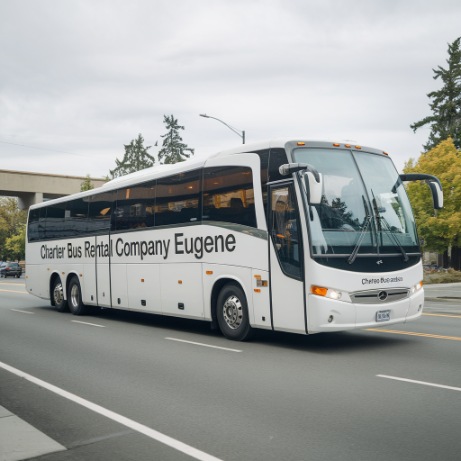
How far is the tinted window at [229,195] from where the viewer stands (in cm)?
1076

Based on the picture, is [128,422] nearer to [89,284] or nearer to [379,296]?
[379,296]

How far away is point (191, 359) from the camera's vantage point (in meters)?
9.42

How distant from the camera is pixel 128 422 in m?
5.98

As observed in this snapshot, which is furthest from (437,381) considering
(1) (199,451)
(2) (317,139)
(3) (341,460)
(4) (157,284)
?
(4) (157,284)

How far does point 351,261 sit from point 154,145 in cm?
8476

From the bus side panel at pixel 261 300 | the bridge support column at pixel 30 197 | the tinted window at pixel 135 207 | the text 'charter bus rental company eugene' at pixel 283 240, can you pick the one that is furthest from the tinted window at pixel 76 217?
the bridge support column at pixel 30 197

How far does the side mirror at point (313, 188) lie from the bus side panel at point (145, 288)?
527 cm

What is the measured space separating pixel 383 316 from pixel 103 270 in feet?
27.2

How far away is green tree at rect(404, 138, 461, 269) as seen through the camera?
40.5 meters

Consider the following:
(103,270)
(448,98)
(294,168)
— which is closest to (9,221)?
(448,98)

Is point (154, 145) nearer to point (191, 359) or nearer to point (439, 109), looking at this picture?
point (439, 109)

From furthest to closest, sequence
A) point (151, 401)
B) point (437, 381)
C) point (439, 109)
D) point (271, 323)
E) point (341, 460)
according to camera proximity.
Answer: point (439, 109) < point (271, 323) < point (437, 381) < point (151, 401) < point (341, 460)

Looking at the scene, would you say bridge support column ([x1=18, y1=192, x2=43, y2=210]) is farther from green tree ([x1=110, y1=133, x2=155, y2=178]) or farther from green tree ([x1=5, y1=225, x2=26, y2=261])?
green tree ([x1=110, y1=133, x2=155, y2=178])

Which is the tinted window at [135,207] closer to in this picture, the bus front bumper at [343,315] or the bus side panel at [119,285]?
the bus side panel at [119,285]
